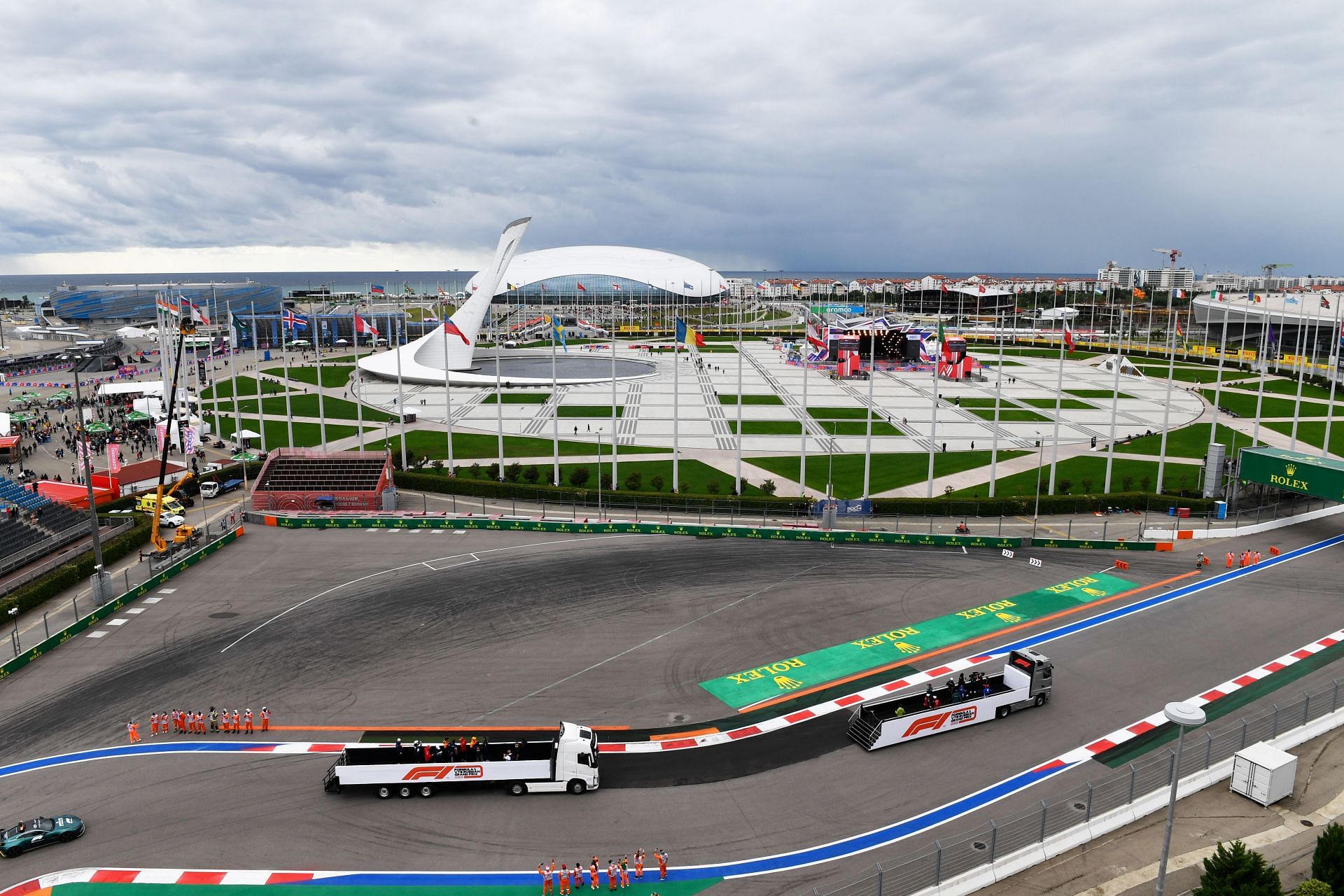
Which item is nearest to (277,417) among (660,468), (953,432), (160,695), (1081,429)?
(660,468)

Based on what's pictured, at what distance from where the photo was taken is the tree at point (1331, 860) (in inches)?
611

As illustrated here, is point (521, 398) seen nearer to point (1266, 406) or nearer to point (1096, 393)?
point (1096, 393)

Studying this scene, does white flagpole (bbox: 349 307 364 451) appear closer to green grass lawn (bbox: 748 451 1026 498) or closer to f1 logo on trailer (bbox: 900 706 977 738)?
green grass lawn (bbox: 748 451 1026 498)

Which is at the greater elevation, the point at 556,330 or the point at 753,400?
the point at 556,330

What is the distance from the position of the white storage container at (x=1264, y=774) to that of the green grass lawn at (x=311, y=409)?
218ft

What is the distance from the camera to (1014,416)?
7581 centimetres

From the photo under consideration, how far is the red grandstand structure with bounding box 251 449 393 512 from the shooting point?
47.9 m

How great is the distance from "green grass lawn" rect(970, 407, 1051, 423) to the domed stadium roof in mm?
89363

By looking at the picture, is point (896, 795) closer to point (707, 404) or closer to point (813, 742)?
point (813, 742)

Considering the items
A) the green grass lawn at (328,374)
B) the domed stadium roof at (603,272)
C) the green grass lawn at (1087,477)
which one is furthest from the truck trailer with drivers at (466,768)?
the domed stadium roof at (603,272)

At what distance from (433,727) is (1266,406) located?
8176 centimetres

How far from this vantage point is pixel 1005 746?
23344 millimetres

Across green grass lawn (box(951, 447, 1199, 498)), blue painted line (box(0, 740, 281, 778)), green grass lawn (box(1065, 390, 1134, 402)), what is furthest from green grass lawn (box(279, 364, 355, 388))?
green grass lawn (box(1065, 390, 1134, 402))

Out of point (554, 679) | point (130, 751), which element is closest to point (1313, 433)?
point (554, 679)
